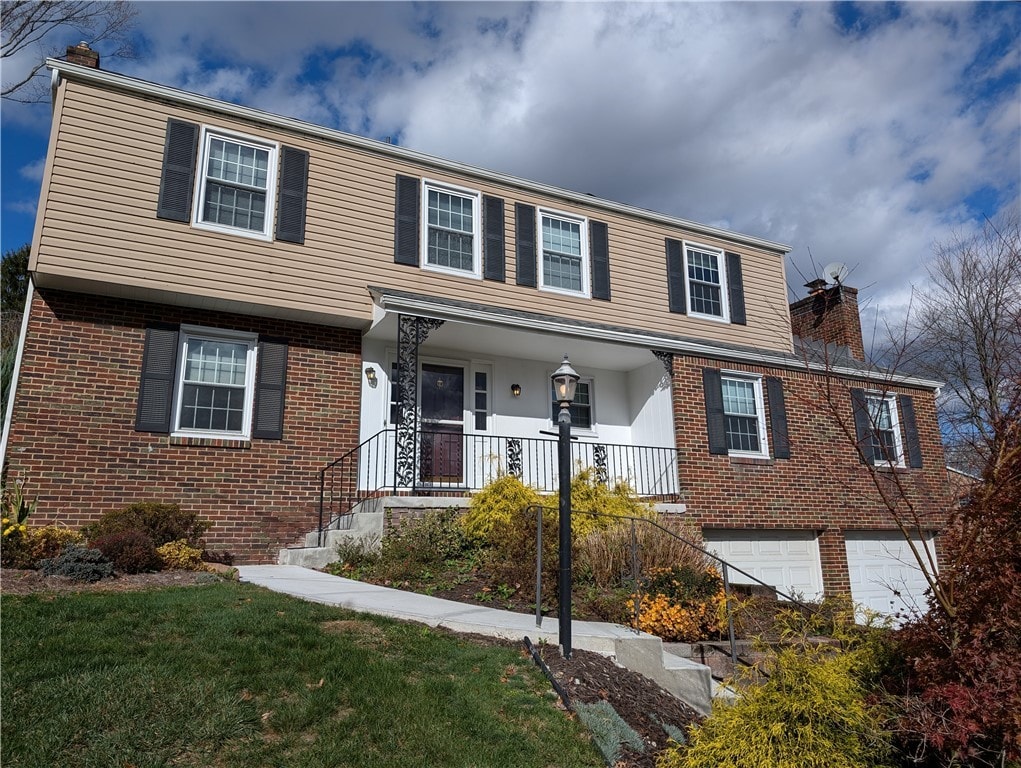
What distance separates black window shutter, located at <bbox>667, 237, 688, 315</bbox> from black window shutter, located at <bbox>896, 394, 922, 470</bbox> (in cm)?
503

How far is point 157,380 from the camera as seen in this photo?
31.7 ft

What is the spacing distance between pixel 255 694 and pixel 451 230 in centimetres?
931

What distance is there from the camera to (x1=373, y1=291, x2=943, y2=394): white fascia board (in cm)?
1039

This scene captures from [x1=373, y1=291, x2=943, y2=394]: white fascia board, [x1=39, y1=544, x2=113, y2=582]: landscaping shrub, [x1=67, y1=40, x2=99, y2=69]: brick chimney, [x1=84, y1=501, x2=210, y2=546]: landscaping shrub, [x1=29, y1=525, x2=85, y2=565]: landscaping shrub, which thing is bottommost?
[x1=39, y1=544, x2=113, y2=582]: landscaping shrub

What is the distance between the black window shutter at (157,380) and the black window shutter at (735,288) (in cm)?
1059

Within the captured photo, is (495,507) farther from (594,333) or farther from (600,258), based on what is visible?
(600,258)

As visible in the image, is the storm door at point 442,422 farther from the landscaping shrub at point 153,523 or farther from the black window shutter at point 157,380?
the black window shutter at point 157,380

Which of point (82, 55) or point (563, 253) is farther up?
point (82, 55)

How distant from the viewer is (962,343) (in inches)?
626

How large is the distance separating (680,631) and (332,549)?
4695 millimetres

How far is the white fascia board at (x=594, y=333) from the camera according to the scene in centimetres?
1039

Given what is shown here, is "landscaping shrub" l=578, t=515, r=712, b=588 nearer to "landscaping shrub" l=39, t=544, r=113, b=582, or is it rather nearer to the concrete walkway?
the concrete walkway

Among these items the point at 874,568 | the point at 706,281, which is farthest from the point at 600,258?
the point at 874,568

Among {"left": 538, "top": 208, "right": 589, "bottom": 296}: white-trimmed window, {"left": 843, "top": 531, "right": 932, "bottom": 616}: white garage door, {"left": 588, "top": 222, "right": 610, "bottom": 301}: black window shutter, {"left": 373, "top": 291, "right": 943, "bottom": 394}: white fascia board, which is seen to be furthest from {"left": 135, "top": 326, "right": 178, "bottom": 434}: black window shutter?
{"left": 843, "top": 531, "right": 932, "bottom": 616}: white garage door
